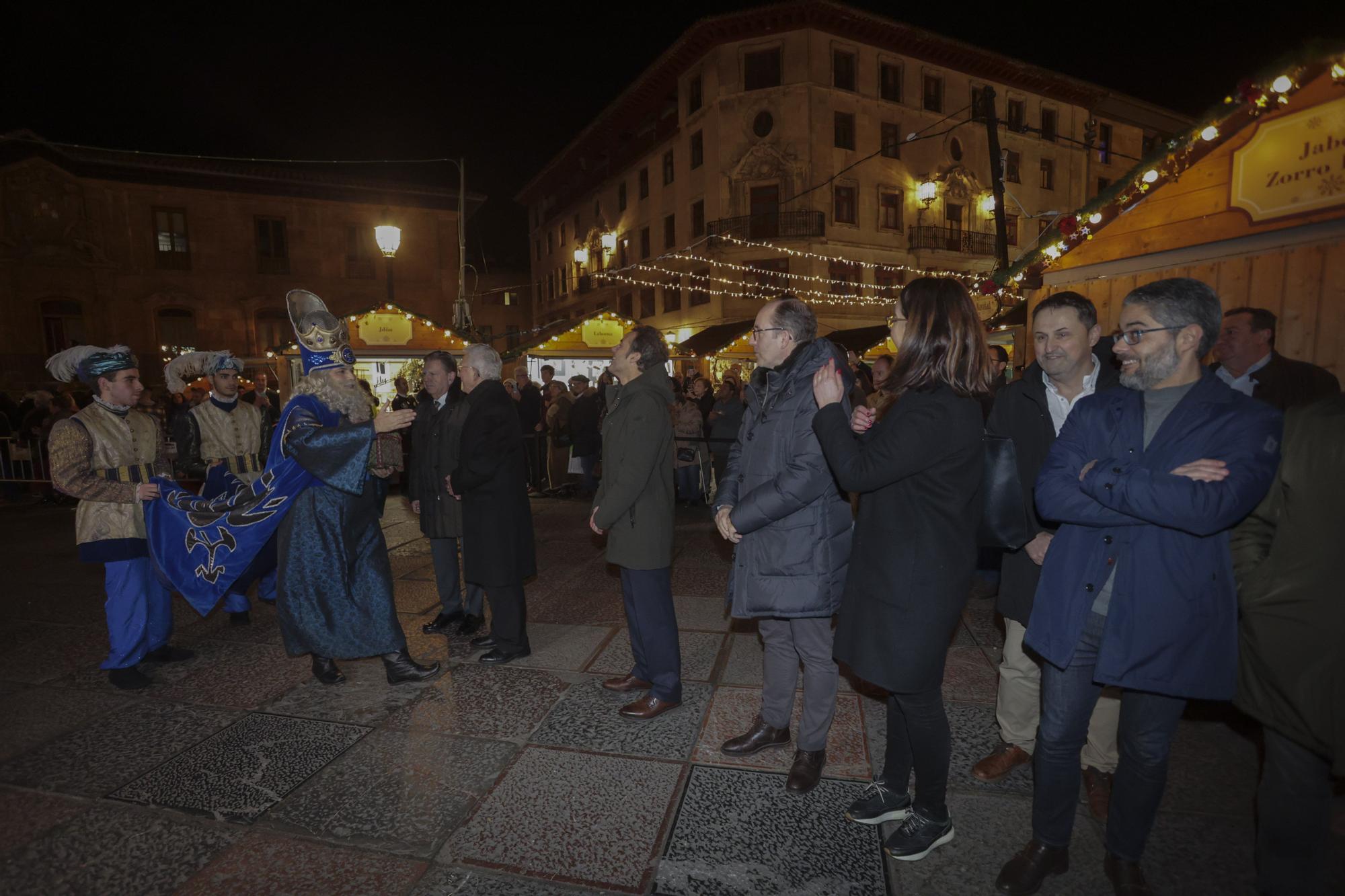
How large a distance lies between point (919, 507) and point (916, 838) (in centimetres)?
122

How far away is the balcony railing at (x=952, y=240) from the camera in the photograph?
27375mm

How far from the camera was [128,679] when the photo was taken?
13.0 feet

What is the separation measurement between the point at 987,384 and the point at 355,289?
28.2 metres

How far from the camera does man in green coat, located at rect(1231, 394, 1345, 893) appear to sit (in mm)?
1913

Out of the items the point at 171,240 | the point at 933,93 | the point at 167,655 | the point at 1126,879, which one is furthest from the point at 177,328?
the point at 933,93

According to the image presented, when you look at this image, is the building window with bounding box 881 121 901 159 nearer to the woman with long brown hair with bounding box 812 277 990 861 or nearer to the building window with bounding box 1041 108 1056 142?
the building window with bounding box 1041 108 1056 142

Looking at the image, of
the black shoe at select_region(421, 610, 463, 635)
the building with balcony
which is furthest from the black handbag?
the building with balcony

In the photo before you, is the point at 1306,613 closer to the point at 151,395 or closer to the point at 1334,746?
the point at 1334,746

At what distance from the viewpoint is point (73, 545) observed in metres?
7.84

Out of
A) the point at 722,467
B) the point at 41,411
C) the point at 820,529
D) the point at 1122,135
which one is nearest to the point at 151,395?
the point at 41,411

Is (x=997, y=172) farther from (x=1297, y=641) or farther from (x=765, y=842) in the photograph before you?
(x=765, y=842)

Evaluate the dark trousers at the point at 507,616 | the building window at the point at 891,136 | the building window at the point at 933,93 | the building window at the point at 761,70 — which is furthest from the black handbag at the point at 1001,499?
the building window at the point at 933,93

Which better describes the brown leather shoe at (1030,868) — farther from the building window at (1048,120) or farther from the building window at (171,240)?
the building window at (1048,120)

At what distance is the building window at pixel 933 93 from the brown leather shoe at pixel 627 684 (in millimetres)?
30417
